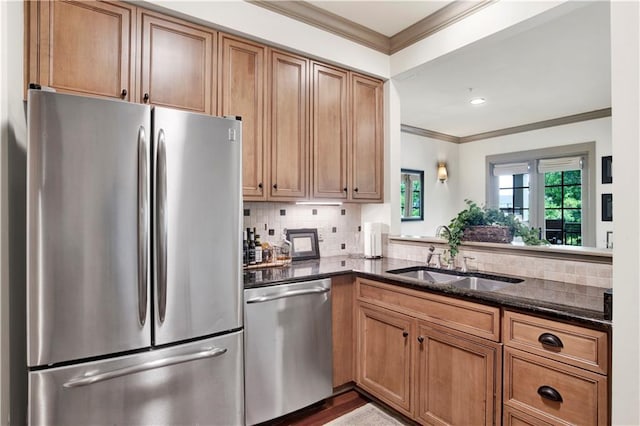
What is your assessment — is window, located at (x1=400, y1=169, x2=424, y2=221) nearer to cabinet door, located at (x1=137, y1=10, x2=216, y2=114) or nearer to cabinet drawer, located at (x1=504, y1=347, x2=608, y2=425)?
cabinet door, located at (x1=137, y1=10, x2=216, y2=114)

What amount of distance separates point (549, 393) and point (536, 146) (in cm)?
511

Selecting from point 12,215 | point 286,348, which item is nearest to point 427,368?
point 286,348

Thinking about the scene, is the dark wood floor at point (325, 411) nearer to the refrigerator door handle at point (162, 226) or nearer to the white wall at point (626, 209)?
the refrigerator door handle at point (162, 226)

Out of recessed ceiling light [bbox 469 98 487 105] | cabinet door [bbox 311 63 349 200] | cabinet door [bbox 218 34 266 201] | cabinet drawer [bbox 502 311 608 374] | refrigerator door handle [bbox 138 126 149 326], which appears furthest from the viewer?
recessed ceiling light [bbox 469 98 487 105]

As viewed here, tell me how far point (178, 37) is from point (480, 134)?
18.6ft

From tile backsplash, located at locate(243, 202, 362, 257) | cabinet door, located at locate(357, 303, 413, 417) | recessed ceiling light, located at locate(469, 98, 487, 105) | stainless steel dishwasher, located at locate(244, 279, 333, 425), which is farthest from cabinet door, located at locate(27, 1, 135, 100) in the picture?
recessed ceiling light, located at locate(469, 98, 487, 105)

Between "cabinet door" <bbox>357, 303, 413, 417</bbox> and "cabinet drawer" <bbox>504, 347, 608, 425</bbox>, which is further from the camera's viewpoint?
"cabinet door" <bbox>357, 303, 413, 417</bbox>

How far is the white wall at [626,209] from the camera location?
3.47ft

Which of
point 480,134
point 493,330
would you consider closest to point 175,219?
point 493,330

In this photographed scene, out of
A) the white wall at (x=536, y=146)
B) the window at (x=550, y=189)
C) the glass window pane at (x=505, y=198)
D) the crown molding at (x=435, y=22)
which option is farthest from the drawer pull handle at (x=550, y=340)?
the glass window pane at (x=505, y=198)

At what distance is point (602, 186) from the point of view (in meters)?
4.83

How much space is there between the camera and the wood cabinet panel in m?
2.44

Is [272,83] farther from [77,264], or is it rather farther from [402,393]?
[402,393]

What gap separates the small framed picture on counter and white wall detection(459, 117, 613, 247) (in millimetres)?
4318
